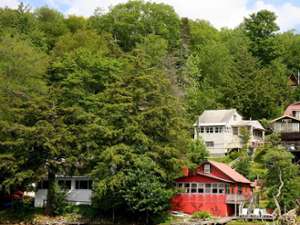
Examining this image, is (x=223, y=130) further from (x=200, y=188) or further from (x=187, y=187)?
(x=200, y=188)

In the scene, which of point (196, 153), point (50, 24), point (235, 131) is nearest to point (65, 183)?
point (196, 153)

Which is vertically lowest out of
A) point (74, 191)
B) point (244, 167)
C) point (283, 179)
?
point (74, 191)

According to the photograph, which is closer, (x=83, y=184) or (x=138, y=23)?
(x=83, y=184)

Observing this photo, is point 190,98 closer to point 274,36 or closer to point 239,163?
point 239,163

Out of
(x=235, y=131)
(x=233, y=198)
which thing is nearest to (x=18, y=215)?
(x=233, y=198)

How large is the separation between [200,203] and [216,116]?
22.0 m

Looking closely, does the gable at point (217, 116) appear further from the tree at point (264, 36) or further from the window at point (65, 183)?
the tree at point (264, 36)

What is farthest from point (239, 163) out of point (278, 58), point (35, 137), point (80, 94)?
point (278, 58)

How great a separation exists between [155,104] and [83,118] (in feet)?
20.7

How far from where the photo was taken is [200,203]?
52.7 meters

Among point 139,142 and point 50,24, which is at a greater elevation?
point 50,24

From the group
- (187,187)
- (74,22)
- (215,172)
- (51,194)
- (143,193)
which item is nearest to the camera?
(143,193)

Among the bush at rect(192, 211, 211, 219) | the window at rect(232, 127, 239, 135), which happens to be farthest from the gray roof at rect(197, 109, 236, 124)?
the bush at rect(192, 211, 211, 219)

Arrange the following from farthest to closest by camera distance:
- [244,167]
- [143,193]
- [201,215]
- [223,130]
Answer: [223,130]
[244,167]
[201,215]
[143,193]
